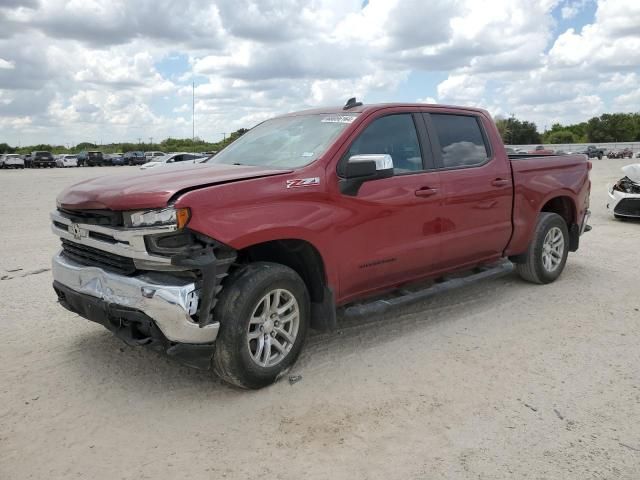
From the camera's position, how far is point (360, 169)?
4.09m

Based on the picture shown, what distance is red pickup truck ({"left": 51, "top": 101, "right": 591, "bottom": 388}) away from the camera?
3.50m

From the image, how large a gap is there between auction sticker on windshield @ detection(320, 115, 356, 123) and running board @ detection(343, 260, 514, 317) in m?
1.46

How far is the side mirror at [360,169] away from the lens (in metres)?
4.09

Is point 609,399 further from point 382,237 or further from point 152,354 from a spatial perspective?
point 152,354

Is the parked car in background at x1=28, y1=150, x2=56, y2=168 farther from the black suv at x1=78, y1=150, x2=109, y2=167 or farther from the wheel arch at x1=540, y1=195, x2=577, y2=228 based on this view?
the wheel arch at x1=540, y1=195, x2=577, y2=228

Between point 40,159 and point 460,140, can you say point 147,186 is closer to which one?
point 460,140

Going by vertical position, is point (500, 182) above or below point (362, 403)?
above

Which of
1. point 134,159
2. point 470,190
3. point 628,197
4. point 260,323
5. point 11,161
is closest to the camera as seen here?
point 260,323

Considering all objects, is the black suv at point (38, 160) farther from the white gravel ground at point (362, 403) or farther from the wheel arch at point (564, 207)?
the wheel arch at point (564, 207)

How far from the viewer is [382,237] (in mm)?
4488

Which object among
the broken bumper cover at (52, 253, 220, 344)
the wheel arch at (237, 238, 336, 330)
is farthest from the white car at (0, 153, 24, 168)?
the wheel arch at (237, 238, 336, 330)

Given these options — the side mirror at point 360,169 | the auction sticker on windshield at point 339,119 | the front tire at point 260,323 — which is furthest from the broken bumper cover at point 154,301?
the auction sticker on windshield at point 339,119

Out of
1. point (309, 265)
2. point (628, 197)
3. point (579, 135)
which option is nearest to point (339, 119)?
point (309, 265)

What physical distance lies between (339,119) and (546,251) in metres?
3.15
